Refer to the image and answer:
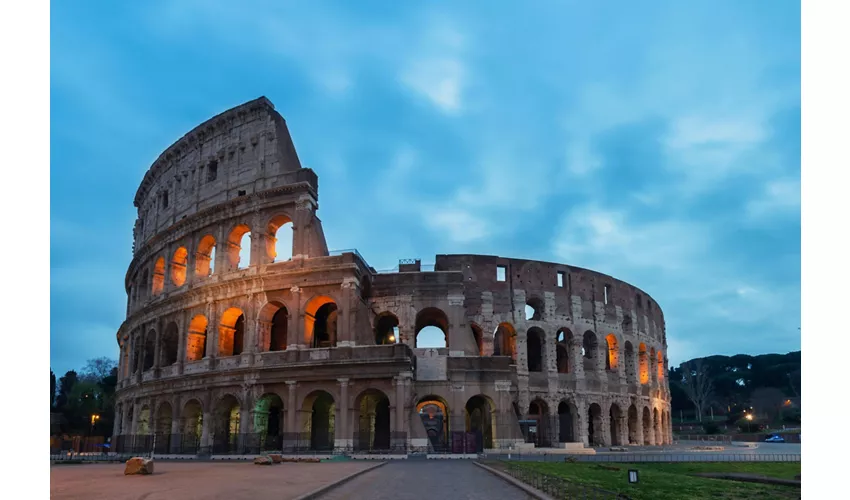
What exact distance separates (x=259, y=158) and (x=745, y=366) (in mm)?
68540

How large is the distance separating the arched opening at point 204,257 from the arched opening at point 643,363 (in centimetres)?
3181

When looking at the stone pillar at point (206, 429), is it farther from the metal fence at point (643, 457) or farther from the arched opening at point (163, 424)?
the metal fence at point (643, 457)

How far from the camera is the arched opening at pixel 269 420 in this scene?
106ft

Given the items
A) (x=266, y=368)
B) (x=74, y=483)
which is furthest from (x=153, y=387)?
(x=74, y=483)

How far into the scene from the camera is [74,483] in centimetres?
1480

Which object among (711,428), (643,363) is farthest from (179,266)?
(711,428)

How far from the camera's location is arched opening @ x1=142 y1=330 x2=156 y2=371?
40469 millimetres

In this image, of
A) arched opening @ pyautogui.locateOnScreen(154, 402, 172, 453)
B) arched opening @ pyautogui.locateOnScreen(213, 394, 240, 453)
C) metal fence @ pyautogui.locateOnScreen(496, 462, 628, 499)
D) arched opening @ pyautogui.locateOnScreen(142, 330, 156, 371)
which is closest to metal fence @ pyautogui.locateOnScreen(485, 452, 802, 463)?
metal fence @ pyautogui.locateOnScreen(496, 462, 628, 499)

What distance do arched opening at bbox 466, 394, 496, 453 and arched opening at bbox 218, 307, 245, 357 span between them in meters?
13.9

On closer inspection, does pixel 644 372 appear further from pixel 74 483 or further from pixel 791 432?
pixel 74 483

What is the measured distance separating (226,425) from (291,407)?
19.0ft

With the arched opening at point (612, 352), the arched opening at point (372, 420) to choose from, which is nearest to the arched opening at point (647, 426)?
the arched opening at point (612, 352)

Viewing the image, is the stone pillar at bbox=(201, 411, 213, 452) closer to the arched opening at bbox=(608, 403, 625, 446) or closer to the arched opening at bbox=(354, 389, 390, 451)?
the arched opening at bbox=(354, 389, 390, 451)

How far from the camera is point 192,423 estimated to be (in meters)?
35.3
